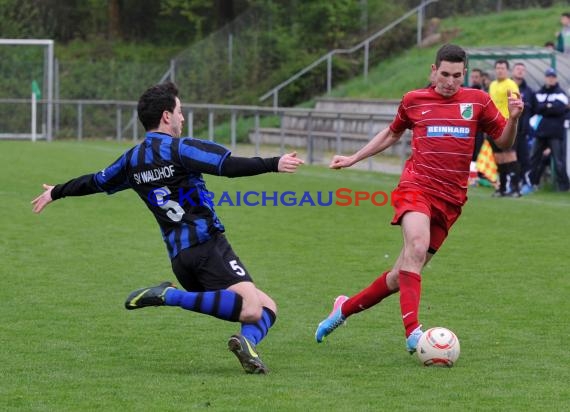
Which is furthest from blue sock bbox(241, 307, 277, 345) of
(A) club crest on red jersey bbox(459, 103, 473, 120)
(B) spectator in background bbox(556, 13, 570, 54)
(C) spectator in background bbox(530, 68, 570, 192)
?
(B) spectator in background bbox(556, 13, 570, 54)

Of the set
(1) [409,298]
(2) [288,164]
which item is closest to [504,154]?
(1) [409,298]

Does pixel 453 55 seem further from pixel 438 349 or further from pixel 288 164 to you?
pixel 438 349

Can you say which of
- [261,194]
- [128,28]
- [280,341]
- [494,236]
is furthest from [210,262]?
[128,28]

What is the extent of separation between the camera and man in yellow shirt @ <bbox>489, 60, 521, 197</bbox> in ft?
54.5

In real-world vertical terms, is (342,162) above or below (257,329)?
above

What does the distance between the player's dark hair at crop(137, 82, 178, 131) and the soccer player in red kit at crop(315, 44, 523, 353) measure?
4.08 feet

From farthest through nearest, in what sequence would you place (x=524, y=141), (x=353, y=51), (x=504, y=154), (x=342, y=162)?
(x=353, y=51)
(x=524, y=141)
(x=504, y=154)
(x=342, y=162)

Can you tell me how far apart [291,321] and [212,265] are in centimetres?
161

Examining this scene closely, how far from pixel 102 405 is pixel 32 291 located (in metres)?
3.68

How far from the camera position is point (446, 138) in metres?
7.04

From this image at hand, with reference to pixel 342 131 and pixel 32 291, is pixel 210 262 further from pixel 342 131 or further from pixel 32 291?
pixel 342 131

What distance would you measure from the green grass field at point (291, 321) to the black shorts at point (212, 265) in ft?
1.52

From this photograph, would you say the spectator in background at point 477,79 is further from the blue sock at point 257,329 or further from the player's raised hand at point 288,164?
the player's raised hand at point 288,164

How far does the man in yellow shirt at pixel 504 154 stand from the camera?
16625 millimetres
